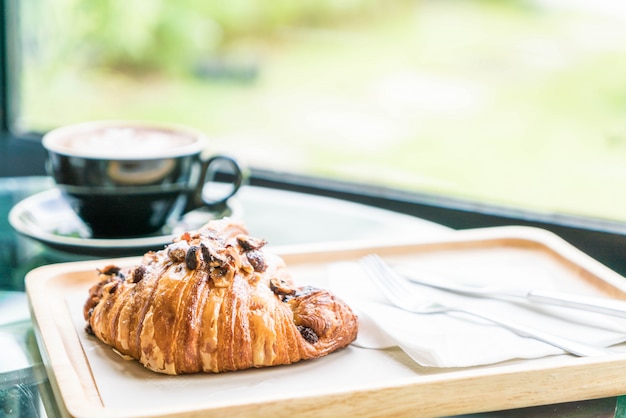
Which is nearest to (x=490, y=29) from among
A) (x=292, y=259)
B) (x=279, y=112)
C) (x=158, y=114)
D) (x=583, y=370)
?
(x=279, y=112)

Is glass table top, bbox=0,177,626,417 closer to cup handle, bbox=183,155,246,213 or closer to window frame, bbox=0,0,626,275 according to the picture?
cup handle, bbox=183,155,246,213

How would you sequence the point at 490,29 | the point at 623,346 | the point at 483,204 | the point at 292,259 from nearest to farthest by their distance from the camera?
1. the point at 623,346
2. the point at 292,259
3. the point at 483,204
4. the point at 490,29

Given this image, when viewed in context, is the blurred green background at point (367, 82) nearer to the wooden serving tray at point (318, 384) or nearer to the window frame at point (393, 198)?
the window frame at point (393, 198)

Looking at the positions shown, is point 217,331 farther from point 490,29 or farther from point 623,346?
point 490,29

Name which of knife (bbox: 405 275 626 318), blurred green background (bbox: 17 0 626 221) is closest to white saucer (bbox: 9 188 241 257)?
knife (bbox: 405 275 626 318)

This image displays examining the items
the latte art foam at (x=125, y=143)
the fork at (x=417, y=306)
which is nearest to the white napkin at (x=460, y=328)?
the fork at (x=417, y=306)

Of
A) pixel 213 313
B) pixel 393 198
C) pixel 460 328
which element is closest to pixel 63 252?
pixel 213 313

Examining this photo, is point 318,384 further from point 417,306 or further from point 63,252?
point 63,252
